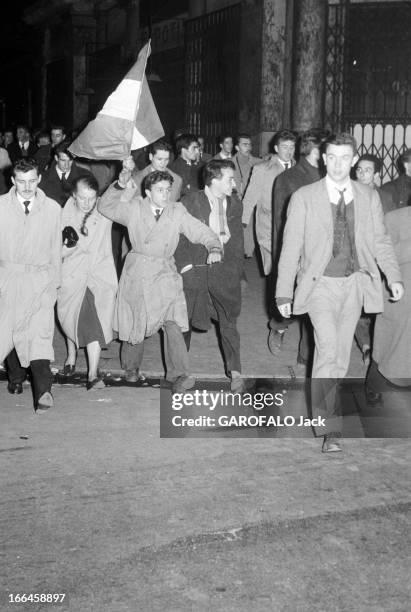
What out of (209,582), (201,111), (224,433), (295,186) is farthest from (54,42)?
(209,582)

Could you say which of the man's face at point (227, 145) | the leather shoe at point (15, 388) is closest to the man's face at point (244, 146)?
the man's face at point (227, 145)

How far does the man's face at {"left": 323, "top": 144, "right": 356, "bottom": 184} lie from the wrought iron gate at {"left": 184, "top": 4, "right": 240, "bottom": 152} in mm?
9334

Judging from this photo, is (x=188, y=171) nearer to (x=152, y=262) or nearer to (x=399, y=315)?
(x=152, y=262)

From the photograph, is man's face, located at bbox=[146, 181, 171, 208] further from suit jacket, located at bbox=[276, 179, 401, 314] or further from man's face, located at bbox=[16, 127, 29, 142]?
man's face, located at bbox=[16, 127, 29, 142]

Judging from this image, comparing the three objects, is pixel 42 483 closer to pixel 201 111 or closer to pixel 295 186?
pixel 295 186

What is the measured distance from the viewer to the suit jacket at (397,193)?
8570mm

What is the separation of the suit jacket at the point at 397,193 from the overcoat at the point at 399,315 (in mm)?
1524

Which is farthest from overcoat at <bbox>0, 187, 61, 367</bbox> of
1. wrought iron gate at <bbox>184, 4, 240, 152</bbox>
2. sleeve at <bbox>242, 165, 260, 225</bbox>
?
wrought iron gate at <bbox>184, 4, 240, 152</bbox>

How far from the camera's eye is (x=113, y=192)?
26.4 feet

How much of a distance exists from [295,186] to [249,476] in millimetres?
3832

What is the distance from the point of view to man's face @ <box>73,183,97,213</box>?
8.09 metres

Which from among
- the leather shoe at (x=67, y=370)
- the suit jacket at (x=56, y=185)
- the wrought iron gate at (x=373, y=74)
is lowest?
the leather shoe at (x=67, y=370)

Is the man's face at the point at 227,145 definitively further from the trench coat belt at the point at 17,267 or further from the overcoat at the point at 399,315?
the overcoat at the point at 399,315

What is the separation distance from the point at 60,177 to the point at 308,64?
16.6ft
